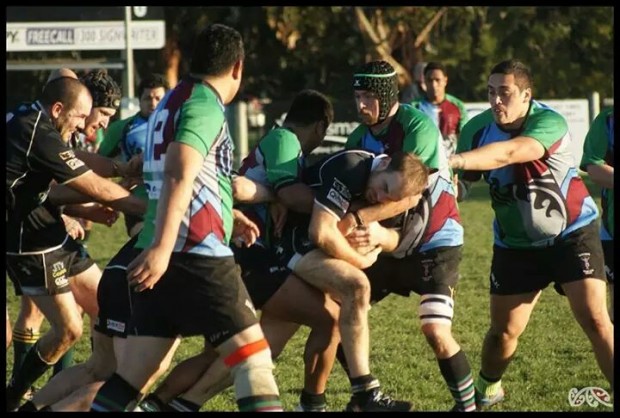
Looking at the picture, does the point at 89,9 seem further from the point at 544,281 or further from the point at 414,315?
the point at 544,281

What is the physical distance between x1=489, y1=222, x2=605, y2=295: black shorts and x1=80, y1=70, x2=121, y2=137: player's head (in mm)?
2666

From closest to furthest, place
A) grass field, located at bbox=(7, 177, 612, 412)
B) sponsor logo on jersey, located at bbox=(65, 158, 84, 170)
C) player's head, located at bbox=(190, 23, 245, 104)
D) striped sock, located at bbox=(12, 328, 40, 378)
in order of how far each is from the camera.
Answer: player's head, located at bbox=(190, 23, 245, 104) < sponsor logo on jersey, located at bbox=(65, 158, 84, 170) < grass field, located at bbox=(7, 177, 612, 412) < striped sock, located at bbox=(12, 328, 40, 378)

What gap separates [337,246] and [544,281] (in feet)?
4.97

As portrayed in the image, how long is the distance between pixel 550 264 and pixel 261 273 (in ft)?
5.75

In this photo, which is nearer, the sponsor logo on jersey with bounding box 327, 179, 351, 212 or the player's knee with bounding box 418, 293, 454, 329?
the sponsor logo on jersey with bounding box 327, 179, 351, 212

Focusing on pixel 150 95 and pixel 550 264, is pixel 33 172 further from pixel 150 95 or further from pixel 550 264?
pixel 150 95

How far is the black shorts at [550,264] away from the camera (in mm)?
7715

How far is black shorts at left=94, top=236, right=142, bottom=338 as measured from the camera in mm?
6848

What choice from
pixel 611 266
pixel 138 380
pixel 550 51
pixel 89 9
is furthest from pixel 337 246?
pixel 550 51

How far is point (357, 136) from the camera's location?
792cm

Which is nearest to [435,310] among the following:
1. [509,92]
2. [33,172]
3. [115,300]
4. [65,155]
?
[509,92]

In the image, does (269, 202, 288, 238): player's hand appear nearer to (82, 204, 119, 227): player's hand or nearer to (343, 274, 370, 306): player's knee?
(343, 274, 370, 306): player's knee

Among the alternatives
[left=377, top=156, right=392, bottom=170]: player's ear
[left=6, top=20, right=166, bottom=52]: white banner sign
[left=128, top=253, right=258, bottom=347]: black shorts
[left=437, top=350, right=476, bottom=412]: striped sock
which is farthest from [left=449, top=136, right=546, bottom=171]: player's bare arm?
[left=6, top=20, right=166, bottom=52]: white banner sign

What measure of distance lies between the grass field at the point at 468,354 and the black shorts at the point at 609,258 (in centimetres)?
71
